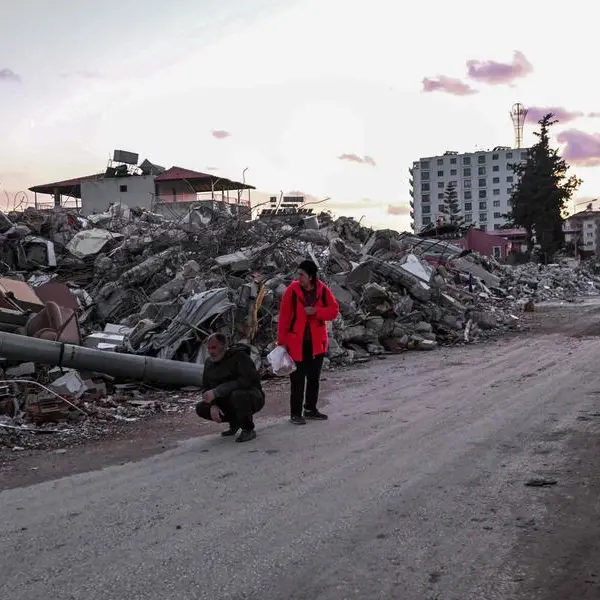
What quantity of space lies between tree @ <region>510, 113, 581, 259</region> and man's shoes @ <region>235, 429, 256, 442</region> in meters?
61.5

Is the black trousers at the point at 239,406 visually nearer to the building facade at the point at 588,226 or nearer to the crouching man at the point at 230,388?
the crouching man at the point at 230,388

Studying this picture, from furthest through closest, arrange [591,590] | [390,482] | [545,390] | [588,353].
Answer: [588,353]
[545,390]
[390,482]
[591,590]

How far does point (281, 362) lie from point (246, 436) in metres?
0.91

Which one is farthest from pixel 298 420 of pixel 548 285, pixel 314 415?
pixel 548 285

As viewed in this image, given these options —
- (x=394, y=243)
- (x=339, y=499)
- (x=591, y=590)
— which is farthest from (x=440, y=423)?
(x=394, y=243)

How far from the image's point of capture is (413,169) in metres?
152

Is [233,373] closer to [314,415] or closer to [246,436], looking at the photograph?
[246,436]

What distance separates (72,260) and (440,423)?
1082cm

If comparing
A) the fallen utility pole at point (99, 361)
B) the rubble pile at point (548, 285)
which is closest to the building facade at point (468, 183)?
the rubble pile at point (548, 285)

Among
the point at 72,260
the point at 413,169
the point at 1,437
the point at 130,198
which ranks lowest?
the point at 1,437

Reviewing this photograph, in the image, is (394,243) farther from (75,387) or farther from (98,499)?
(98,499)

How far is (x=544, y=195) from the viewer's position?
63.9 m

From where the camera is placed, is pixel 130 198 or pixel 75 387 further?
pixel 130 198

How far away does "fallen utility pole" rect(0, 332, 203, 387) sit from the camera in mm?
8227
